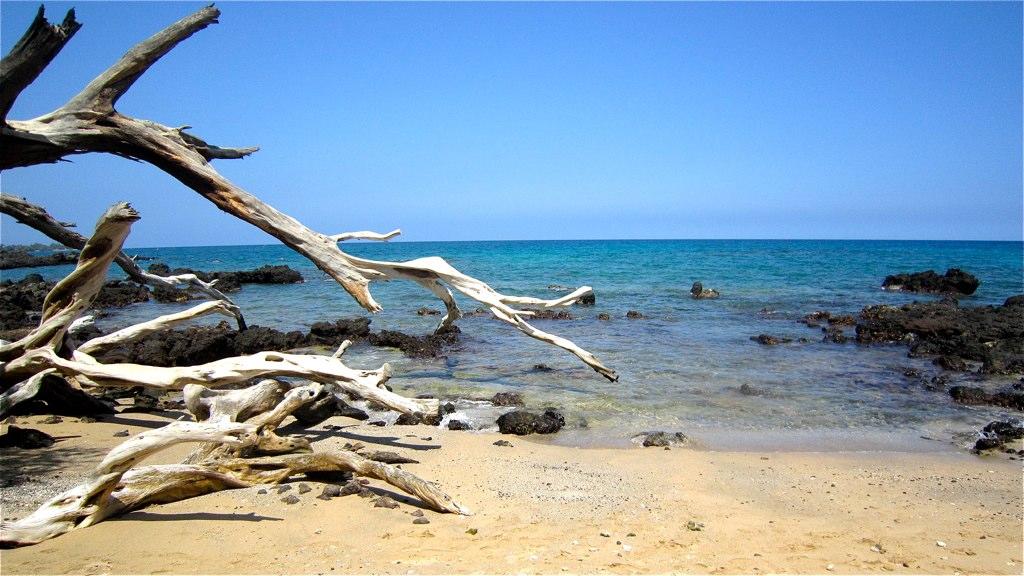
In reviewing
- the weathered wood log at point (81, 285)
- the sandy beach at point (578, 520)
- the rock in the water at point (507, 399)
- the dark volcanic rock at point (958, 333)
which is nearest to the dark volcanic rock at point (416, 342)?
the rock in the water at point (507, 399)

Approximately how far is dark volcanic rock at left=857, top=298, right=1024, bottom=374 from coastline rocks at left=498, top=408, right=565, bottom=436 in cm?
864

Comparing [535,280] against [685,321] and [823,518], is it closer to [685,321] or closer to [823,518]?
[685,321]

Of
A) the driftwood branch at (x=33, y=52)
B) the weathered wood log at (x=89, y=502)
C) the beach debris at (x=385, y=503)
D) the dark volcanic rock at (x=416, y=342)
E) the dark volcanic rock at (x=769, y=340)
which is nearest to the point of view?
the weathered wood log at (x=89, y=502)

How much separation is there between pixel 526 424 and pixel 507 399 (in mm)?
1476

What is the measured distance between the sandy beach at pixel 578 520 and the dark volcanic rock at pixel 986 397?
299cm

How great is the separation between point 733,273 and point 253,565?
127 feet

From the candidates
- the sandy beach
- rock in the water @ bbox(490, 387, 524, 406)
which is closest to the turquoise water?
rock in the water @ bbox(490, 387, 524, 406)

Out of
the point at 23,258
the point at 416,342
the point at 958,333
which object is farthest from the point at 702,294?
the point at 23,258

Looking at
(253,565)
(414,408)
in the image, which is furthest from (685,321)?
(253,565)

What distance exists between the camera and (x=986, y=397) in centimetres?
931

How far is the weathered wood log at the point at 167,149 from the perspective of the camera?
18.2ft

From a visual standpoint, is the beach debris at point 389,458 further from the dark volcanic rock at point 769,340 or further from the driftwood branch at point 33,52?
the dark volcanic rock at point 769,340

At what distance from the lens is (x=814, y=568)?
4039 mm

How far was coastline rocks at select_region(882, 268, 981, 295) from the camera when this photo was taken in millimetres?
26000
